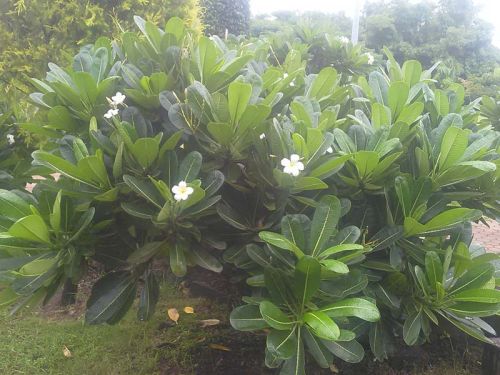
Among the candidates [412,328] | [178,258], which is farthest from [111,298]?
[412,328]

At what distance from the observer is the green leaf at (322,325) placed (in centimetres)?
148

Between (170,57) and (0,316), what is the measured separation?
2529 mm

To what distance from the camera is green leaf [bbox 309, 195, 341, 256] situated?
1.72m

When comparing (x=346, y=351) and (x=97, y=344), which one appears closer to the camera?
(x=346, y=351)

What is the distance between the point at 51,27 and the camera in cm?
380

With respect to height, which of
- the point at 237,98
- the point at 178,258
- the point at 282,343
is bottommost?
the point at 282,343

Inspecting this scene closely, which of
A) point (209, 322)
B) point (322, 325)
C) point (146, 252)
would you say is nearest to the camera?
point (322, 325)

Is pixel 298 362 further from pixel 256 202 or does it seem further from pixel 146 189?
pixel 146 189

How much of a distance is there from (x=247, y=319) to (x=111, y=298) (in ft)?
1.93

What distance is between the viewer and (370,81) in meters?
2.41

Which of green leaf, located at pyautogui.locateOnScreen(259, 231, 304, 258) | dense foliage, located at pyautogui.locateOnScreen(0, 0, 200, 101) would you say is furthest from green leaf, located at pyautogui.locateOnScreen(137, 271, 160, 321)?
dense foliage, located at pyautogui.locateOnScreen(0, 0, 200, 101)

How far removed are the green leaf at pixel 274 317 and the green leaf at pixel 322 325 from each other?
0.07 metres

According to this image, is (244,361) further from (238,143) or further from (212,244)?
(238,143)

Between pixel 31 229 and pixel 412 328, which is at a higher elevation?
pixel 31 229
